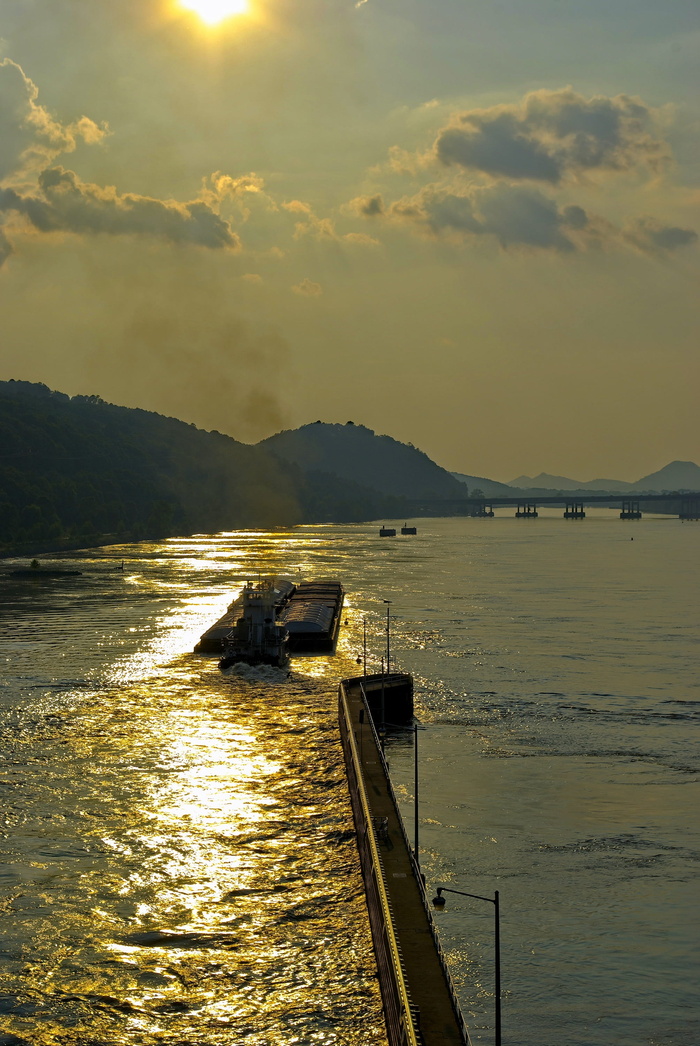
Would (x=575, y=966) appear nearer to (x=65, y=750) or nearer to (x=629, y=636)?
(x=65, y=750)

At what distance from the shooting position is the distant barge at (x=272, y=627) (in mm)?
95438

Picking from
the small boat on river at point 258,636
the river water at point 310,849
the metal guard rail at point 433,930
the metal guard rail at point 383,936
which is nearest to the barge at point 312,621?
the river water at point 310,849

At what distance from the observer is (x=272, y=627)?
319 feet

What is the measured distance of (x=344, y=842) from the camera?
49.7m

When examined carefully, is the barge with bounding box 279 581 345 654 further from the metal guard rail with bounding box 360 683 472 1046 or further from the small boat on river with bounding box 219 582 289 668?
the metal guard rail with bounding box 360 683 472 1046

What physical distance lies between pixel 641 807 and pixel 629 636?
64400 mm

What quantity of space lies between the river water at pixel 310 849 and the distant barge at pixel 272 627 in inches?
126

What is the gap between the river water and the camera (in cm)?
3588

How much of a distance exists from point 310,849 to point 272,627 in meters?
49.2

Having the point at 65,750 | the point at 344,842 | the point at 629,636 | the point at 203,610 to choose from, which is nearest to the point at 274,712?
the point at 65,750

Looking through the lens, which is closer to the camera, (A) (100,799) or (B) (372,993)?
(B) (372,993)

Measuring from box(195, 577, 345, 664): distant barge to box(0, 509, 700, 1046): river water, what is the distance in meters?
3.19

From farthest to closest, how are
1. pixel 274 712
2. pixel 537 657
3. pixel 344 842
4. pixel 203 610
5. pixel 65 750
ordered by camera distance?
1. pixel 203 610
2. pixel 537 657
3. pixel 274 712
4. pixel 65 750
5. pixel 344 842

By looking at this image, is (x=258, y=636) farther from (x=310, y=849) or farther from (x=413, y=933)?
(x=413, y=933)
